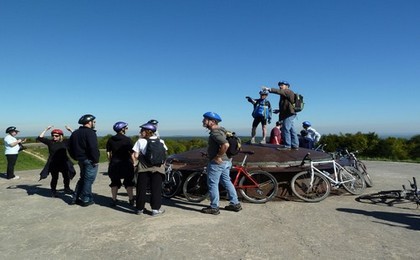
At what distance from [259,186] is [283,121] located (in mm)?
2176

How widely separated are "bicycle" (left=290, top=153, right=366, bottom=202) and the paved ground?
10.8 inches

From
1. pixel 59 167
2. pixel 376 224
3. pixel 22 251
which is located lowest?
pixel 22 251

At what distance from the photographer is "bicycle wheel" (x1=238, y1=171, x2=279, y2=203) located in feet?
24.8

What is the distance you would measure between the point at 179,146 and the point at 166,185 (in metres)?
33.0

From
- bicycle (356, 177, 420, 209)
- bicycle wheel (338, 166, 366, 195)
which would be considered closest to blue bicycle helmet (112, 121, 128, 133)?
bicycle wheel (338, 166, 366, 195)

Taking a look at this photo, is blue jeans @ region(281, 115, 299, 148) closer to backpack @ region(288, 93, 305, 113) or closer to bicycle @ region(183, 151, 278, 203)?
backpack @ region(288, 93, 305, 113)

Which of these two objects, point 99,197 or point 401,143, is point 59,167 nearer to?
point 99,197

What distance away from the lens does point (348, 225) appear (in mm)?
5691

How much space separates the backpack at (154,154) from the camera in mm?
6438

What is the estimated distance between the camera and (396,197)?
7.29 meters

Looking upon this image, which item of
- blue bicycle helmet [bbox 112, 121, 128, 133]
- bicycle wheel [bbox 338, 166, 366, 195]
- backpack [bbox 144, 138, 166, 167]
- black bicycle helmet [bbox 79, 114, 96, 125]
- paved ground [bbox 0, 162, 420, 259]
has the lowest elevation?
paved ground [bbox 0, 162, 420, 259]

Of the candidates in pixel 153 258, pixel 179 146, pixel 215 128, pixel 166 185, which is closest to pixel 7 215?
pixel 166 185

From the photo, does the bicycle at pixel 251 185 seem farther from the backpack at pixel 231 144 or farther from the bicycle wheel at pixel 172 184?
the backpack at pixel 231 144

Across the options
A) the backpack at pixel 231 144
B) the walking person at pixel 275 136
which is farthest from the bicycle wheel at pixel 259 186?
the walking person at pixel 275 136
